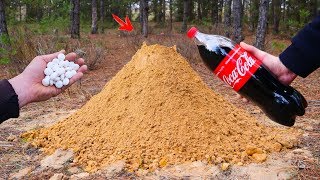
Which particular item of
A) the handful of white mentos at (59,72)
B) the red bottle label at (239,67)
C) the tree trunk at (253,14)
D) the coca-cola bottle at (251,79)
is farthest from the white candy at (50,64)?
the tree trunk at (253,14)

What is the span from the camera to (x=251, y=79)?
2.21 m

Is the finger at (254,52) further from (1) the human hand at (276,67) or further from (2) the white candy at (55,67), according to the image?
(2) the white candy at (55,67)

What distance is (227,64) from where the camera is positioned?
6.96ft

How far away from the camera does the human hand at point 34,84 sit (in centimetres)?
214

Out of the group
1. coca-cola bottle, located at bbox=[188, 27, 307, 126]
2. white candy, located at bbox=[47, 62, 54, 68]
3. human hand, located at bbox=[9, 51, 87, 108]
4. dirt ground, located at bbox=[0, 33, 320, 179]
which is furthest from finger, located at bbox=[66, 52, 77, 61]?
dirt ground, located at bbox=[0, 33, 320, 179]

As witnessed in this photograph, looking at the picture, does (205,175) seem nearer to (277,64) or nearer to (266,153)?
(266,153)

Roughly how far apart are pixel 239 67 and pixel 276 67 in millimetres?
183

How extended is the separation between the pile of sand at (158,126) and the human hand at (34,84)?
1.20 metres

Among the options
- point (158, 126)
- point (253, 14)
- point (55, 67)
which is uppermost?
point (55, 67)

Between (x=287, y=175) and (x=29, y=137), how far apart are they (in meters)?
2.60

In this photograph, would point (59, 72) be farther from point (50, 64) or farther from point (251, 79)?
point (251, 79)

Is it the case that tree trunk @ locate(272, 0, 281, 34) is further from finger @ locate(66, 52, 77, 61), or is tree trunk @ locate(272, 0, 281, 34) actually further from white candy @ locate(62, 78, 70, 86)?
white candy @ locate(62, 78, 70, 86)

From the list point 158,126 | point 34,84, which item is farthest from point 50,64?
point 158,126

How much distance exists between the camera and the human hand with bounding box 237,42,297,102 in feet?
6.47
